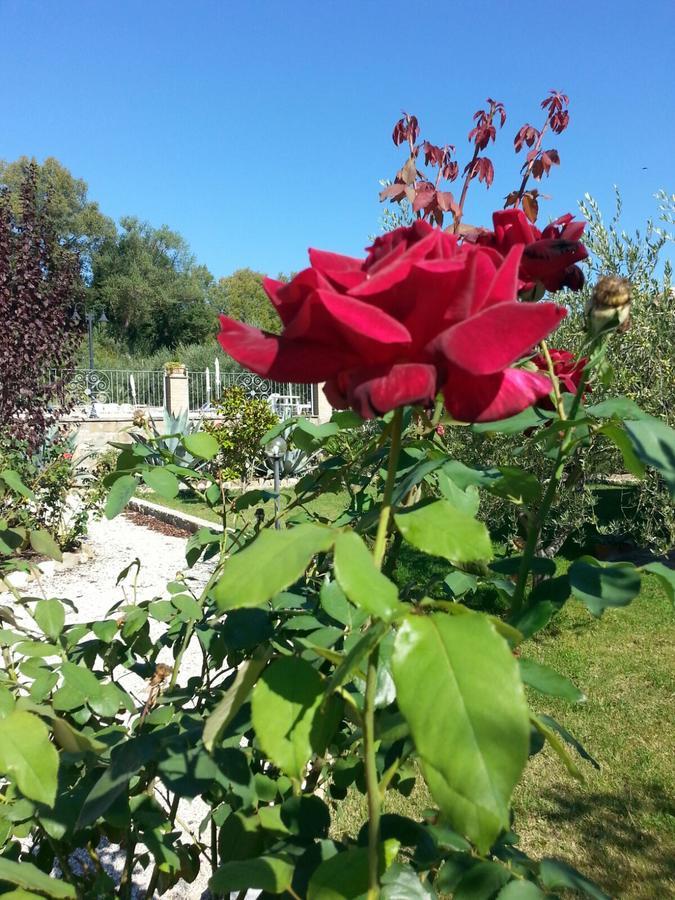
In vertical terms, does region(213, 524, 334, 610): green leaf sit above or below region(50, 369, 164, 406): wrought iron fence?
below

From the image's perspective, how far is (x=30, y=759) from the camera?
64cm

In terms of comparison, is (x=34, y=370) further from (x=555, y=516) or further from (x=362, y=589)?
(x=362, y=589)

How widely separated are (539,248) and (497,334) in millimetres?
332

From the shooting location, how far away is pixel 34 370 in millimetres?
7309

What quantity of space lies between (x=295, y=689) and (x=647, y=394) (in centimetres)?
445

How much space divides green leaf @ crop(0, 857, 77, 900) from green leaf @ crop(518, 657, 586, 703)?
516mm

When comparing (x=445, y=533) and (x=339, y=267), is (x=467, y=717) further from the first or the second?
(x=339, y=267)

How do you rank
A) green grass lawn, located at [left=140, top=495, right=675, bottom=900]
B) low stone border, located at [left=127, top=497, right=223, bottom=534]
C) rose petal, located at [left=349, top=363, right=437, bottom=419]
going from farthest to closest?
low stone border, located at [left=127, top=497, right=223, bottom=534], green grass lawn, located at [left=140, top=495, right=675, bottom=900], rose petal, located at [left=349, top=363, right=437, bottom=419]

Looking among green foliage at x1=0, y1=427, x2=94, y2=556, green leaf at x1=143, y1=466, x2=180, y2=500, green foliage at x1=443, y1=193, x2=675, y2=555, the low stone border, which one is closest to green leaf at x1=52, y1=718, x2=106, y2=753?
green leaf at x1=143, y1=466, x2=180, y2=500

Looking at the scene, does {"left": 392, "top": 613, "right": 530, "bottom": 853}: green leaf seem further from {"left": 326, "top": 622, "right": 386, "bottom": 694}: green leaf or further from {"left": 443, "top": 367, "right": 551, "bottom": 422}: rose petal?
{"left": 443, "top": 367, "right": 551, "bottom": 422}: rose petal

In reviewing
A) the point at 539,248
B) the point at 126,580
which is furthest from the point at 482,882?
the point at 126,580

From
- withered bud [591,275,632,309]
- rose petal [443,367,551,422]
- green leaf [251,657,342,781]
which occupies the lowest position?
green leaf [251,657,342,781]

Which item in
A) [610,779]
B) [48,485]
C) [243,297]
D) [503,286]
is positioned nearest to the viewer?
[503,286]

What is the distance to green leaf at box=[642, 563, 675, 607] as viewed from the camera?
0.57 metres
